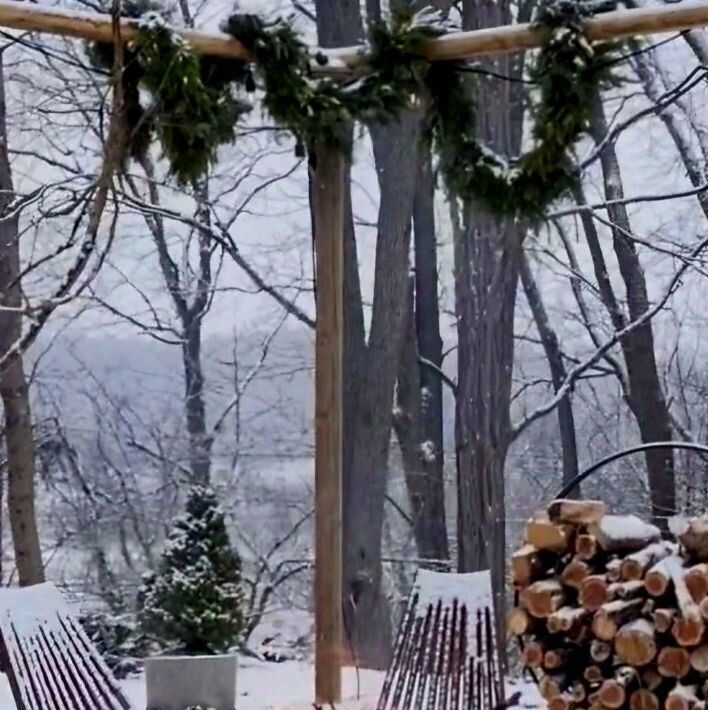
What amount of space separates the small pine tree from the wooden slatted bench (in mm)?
1522

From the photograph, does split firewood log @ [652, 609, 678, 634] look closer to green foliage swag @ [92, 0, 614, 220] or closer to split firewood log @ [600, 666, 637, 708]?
split firewood log @ [600, 666, 637, 708]

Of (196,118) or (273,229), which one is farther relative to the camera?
(273,229)

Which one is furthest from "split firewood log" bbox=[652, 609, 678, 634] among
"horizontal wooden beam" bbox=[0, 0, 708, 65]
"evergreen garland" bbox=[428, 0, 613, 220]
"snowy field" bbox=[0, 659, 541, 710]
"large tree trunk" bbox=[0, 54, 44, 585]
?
"large tree trunk" bbox=[0, 54, 44, 585]

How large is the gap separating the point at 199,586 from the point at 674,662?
2.20 m

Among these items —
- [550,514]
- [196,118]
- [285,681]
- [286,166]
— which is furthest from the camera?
[286,166]

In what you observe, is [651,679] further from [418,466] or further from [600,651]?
[418,466]

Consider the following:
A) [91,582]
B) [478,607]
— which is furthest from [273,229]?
[478,607]

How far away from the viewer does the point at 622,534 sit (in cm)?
271

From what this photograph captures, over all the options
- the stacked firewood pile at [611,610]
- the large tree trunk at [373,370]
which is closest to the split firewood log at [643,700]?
the stacked firewood pile at [611,610]

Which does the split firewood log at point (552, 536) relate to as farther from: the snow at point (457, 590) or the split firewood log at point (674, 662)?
the split firewood log at point (674, 662)

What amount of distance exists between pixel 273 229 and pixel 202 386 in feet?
3.41

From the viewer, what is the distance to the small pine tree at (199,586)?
14.0 ft

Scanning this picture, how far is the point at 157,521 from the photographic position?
6.82 meters

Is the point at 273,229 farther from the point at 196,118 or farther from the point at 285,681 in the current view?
the point at 196,118
